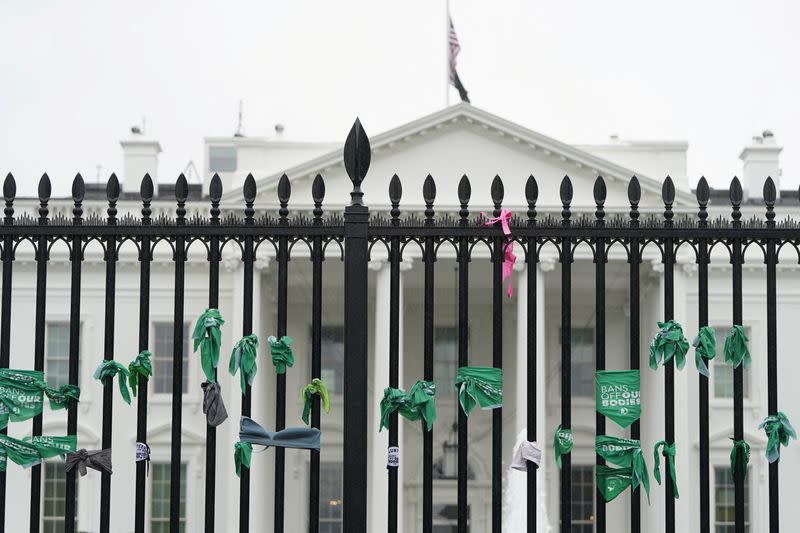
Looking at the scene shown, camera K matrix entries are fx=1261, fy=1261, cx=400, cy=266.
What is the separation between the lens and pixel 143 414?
654cm

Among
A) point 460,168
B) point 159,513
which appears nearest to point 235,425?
point 159,513

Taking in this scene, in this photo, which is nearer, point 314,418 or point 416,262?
point 314,418

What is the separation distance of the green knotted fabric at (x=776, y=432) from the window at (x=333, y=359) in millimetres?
28183

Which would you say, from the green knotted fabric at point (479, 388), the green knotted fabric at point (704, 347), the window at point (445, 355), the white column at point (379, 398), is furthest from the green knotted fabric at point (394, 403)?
the window at point (445, 355)

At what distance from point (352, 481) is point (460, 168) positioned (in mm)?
26883

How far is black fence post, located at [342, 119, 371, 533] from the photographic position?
6547 mm

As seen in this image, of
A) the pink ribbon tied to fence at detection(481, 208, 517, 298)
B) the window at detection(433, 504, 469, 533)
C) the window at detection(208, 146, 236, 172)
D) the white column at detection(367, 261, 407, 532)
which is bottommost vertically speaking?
the window at detection(433, 504, 469, 533)

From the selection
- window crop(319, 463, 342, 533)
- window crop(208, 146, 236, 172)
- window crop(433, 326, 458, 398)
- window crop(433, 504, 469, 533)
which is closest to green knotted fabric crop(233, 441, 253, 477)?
window crop(319, 463, 342, 533)

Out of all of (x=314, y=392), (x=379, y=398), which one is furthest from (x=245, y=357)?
(x=379, y=398)

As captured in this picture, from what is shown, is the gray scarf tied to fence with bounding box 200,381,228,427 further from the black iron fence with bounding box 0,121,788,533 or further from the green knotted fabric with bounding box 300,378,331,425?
the green knotted fabric with bounding box 300,378,331,425

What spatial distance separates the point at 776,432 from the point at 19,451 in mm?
4009

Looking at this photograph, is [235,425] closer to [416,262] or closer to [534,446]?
[416,262]

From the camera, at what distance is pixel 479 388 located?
666 centimetres

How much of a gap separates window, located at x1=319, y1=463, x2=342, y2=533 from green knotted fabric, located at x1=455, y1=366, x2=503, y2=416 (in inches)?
1113
